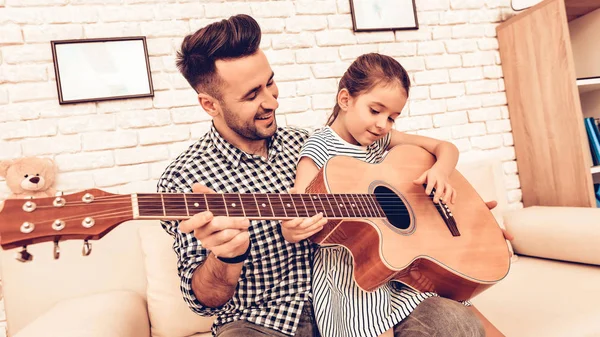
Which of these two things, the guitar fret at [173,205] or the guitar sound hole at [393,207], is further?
the guitar sound hole at [393,207]

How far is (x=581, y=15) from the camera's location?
218cm

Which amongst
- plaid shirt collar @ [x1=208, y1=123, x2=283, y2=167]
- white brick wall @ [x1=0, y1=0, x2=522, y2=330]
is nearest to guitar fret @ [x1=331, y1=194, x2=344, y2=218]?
plaid shirt collar @ [x1=208, y1=123, x2=283, y2=167]

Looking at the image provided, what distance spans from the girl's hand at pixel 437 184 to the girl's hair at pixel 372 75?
286 mm

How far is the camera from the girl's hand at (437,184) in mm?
1122

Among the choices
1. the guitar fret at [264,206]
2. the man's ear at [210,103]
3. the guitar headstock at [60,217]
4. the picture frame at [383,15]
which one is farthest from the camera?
the picture frame at [383,15]

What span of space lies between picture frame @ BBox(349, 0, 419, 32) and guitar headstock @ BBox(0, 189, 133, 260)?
1638 millimetres

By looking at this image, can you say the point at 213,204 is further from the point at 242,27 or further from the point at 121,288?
the point at 121,288

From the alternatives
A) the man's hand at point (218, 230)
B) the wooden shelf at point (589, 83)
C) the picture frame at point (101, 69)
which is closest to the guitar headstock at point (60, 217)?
the man's hand at point (218, 230)

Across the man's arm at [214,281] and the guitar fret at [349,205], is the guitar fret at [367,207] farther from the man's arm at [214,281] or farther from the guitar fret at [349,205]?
the man's arm at [214,281]

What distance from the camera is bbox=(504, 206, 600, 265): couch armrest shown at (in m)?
1.47

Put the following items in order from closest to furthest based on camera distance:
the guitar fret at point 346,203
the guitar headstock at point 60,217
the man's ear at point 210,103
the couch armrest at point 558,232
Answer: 1. the guitar headstock at point 60,217
2. the guitar fret at point 346,203
3. the man's ear at point 210,103
4. the couch armrest at point 558,232

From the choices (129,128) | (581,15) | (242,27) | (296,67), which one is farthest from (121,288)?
(581,15)

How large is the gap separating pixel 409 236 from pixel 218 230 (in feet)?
1.59

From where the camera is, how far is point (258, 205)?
815mm
